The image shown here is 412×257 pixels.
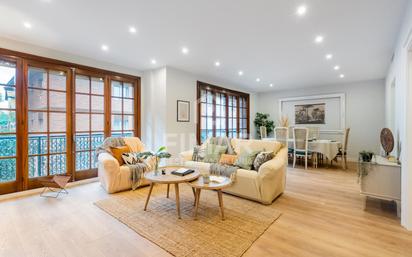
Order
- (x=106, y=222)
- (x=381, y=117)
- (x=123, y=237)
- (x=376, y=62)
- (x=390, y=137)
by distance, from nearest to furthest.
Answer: (x=123, y=237) → (x=106, y=222) → (x=390, y=137) → (x=376, y=62) → (x=381, y=117)

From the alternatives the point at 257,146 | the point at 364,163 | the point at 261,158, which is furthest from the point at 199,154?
the point at 364,163

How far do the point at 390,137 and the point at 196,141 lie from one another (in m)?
3.96

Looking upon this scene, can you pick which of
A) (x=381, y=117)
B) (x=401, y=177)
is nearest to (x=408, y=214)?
(x=401, y=177)

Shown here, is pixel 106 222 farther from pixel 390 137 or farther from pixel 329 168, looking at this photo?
pixel 329 168

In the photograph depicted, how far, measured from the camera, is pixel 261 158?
319 centimetres

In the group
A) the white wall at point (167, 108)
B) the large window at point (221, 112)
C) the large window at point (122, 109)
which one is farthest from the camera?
the large window at point (221, 112)

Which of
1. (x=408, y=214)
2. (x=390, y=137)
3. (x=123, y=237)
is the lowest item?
(x=123, y=237)

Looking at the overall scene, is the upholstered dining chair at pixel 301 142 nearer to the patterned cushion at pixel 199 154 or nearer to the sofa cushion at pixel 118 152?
the patterned cushion at pixel 199 154

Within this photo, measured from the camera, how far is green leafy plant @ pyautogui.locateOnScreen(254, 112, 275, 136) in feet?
26.3

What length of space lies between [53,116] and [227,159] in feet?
11.0

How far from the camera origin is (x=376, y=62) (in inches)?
176

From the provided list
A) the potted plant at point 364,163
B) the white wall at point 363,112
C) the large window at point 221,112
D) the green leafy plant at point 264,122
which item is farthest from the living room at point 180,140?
the green leafy plant at point 264,122

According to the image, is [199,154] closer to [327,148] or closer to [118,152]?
[118,152]

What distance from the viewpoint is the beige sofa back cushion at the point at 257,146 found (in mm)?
3523
